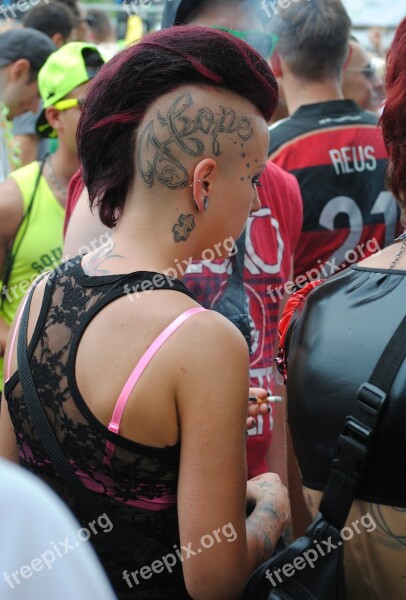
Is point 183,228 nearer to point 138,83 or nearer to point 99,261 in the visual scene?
point 99,261

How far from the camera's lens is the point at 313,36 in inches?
141

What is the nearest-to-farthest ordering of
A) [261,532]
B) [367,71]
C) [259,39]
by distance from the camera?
[261,532] < [259,39] < [367,71]

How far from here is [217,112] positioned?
166cm

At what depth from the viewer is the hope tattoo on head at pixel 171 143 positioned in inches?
63.9

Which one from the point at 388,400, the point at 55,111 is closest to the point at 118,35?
the point at 55,111

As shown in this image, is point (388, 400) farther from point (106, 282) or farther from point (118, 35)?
point (118, 35)

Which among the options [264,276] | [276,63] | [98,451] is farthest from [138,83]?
[276,63]

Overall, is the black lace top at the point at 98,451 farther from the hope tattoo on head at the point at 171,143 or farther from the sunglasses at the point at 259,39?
the sunglasses at the point at 259,39

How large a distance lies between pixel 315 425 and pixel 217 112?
690 mm

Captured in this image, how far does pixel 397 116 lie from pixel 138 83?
527 mm

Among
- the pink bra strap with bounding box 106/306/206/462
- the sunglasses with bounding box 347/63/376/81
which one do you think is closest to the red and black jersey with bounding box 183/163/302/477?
the pink bra strap with bounding box 106/306/206/462

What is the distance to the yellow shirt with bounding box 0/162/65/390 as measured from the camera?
320 centimetres

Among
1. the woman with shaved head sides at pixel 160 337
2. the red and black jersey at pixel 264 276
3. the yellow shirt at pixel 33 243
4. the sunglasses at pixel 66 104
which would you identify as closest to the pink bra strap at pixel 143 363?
the woman with shaved head sides at pixel 160 337

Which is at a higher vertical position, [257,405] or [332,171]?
[332,171]
